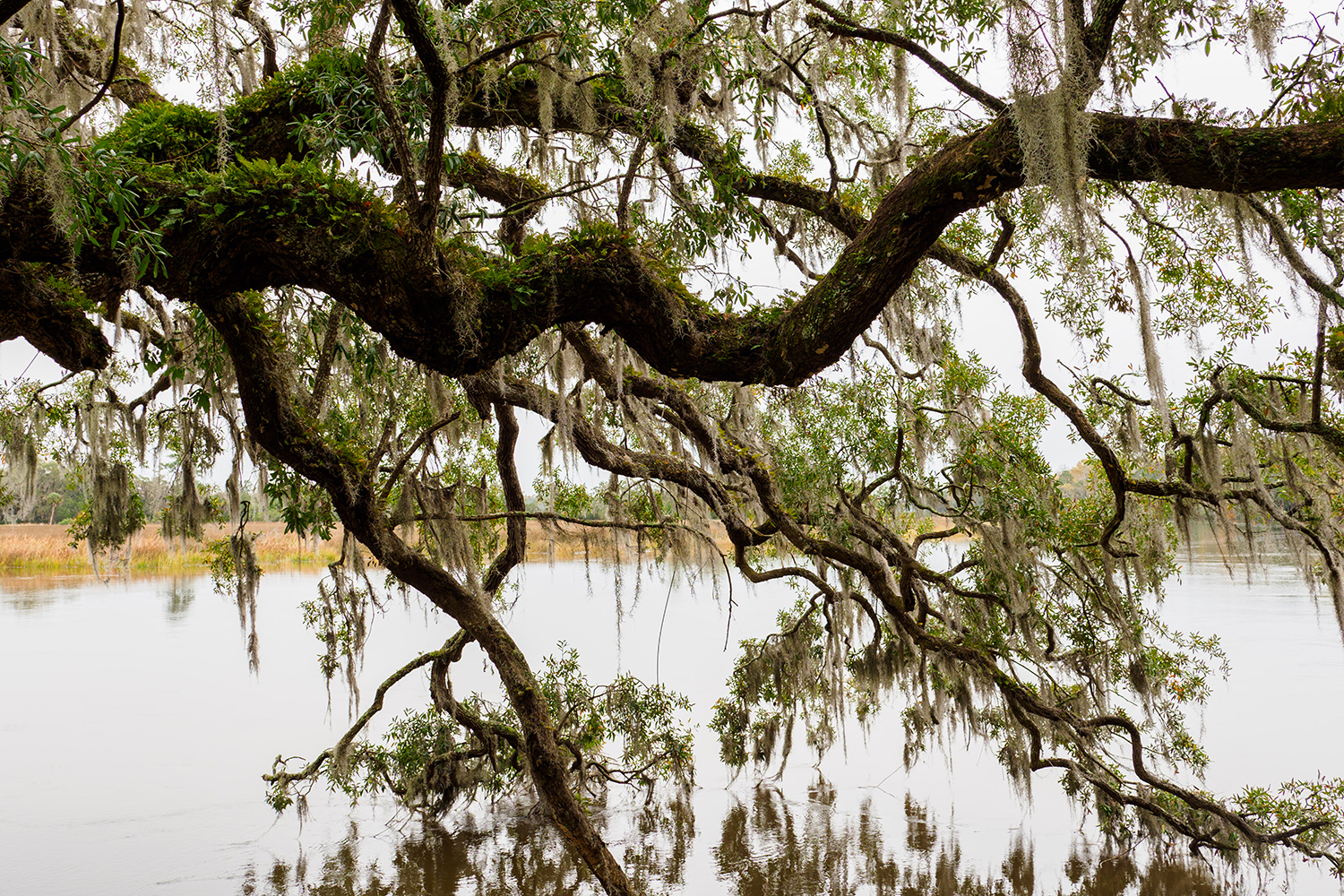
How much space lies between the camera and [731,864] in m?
7.40

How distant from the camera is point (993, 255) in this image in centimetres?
471

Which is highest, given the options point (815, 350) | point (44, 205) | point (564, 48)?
point (564, 48)

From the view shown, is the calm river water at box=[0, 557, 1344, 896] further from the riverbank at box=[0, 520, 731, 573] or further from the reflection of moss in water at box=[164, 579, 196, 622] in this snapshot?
the reflection of moss in water at box=[164, 579, 196, 622]

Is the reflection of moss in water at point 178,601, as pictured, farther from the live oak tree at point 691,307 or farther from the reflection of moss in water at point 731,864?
the live oak tree at point 691,307

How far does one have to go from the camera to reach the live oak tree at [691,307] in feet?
9.52

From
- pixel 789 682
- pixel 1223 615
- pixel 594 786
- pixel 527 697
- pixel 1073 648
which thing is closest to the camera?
pixel 527 697

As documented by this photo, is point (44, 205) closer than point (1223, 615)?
Yes

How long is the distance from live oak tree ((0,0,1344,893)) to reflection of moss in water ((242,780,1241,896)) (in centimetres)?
65

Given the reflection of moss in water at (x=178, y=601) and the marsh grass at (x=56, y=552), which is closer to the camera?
the reflection of moss in water at (x=178, y=601)

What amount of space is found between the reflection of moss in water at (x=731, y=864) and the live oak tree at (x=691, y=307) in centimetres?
65

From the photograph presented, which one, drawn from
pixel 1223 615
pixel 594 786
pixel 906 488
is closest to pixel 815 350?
pixel 906 488

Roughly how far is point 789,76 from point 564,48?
1.62m

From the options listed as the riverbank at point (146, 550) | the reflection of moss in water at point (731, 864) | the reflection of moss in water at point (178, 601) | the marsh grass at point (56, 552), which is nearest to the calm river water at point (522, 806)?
the reflection of moss in water at point (731, 864)

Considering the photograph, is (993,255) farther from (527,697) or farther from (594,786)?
(594,786)
